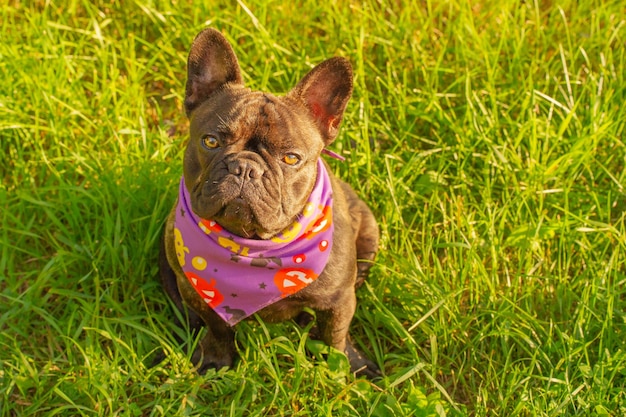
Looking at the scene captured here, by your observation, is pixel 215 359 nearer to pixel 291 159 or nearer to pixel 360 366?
pixel 360 366

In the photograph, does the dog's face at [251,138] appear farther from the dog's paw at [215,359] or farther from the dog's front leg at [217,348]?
the dog's paw at [215,359]

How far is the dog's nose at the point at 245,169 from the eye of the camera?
9.81ft

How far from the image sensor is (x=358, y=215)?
392 centimetres

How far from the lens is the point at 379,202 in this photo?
4281 millimetres

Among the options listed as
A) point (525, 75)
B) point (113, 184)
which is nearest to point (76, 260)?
point (113, 184)

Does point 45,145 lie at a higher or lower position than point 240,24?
lower

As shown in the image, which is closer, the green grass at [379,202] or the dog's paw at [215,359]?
the green grass at [379,202]

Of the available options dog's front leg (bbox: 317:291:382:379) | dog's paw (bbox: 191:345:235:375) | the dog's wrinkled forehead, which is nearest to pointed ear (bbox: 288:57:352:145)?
the dog's wrinkled forehead

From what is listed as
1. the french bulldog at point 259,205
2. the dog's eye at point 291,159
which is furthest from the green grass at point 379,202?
the dog's eye at point 291,159

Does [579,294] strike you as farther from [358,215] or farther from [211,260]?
[211,260]

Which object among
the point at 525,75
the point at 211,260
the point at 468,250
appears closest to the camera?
the point at 211,260

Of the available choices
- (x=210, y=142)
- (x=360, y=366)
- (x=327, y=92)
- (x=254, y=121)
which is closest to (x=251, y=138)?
(x=254, y=121)

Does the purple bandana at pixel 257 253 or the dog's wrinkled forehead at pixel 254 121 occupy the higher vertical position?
the dog's wrinkled forehead at pixel 254 121

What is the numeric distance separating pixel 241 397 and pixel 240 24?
2.41 metres
